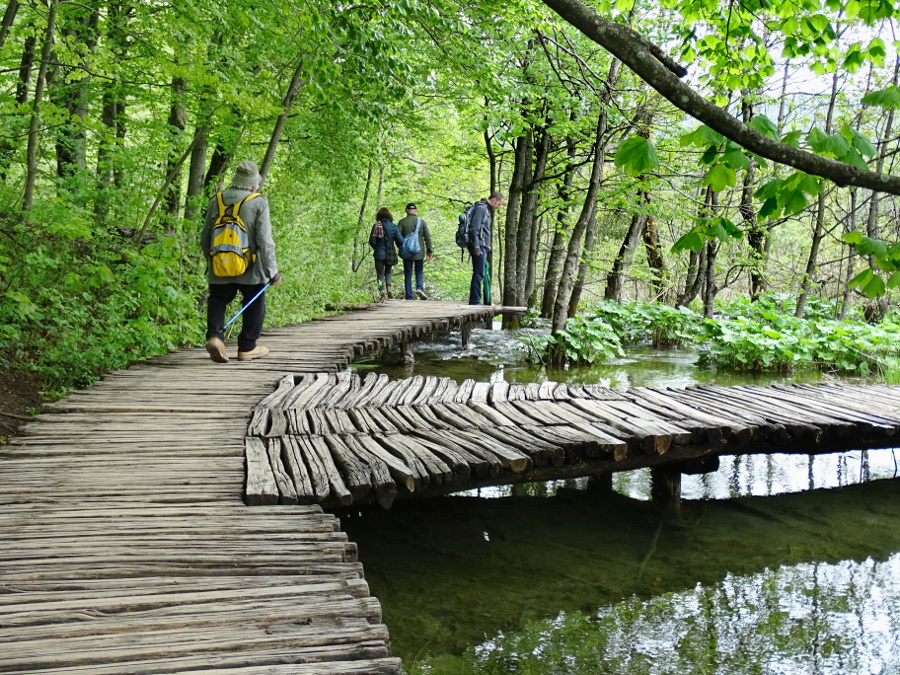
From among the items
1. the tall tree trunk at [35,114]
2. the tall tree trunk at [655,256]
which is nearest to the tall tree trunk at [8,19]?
the tall tree trunk at [35,114]

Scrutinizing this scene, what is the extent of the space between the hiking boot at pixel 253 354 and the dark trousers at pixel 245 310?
2.2 inches

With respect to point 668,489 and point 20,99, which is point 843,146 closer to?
point 668,489

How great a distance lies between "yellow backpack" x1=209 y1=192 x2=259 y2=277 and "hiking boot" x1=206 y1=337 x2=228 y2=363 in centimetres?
85

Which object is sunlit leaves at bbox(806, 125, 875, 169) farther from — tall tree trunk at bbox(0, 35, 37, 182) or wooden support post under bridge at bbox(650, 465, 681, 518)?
tall tree trunk at bbox(0, 35, 37, 182)

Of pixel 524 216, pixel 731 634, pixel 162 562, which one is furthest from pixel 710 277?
pixel 162 562

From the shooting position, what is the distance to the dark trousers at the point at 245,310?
755cm

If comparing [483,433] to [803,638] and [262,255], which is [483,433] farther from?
[262,255]

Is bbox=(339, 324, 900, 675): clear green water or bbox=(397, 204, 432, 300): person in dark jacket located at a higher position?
bbox=(397, 204, 432, 300): person in dark jacket

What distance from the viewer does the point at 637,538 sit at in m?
5.60

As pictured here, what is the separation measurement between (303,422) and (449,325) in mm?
7456

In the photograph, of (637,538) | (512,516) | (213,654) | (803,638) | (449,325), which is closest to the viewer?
(213,654)

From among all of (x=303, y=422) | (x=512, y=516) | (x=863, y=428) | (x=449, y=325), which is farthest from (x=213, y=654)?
(x=449, y=325)

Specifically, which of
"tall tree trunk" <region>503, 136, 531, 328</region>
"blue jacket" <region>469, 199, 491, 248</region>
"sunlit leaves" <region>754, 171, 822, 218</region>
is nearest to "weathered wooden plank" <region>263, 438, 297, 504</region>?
"sunlit leaves" <region>754, 171, 822, 218</region>

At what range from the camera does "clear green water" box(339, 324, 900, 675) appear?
3910 millimetres
